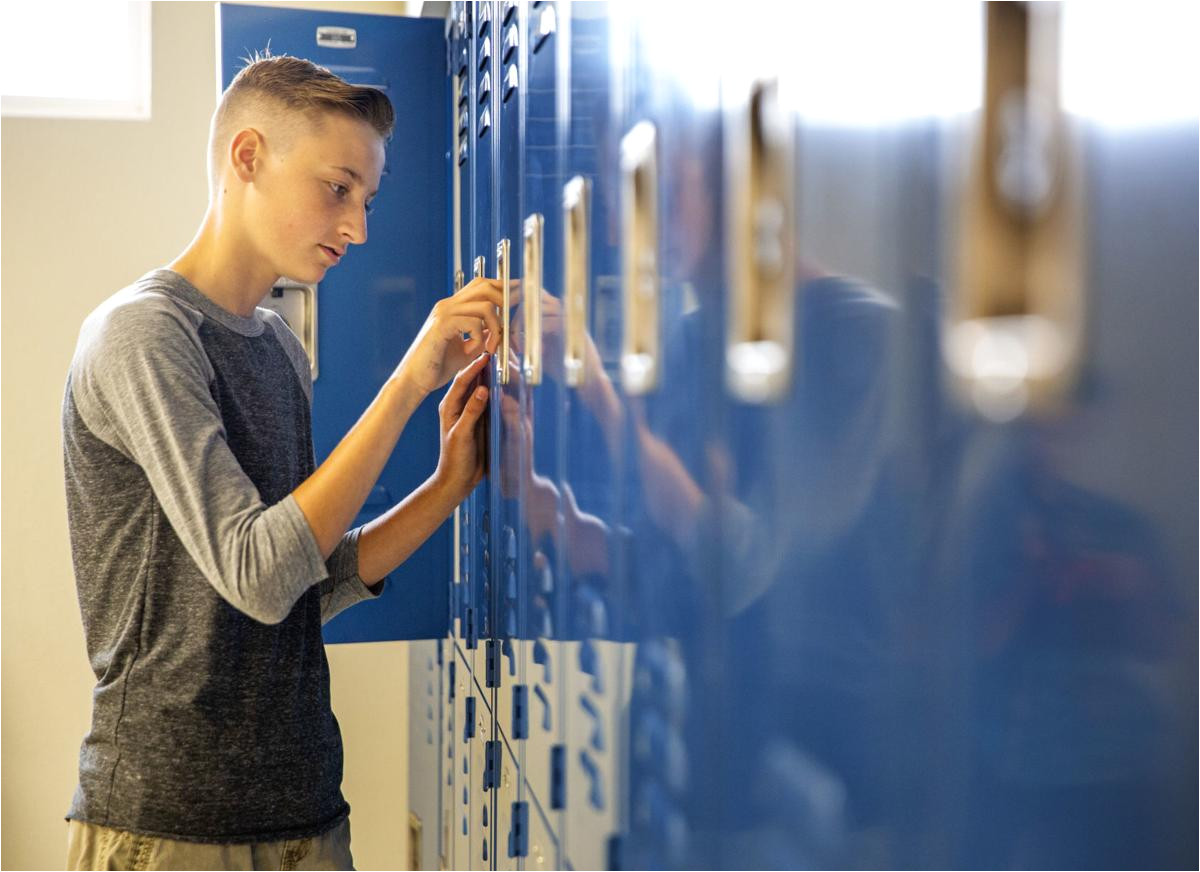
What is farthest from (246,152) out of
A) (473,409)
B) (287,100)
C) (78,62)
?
(78,62)

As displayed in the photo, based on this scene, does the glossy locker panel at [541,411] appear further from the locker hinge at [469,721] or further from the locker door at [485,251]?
the locker hinge at [469,721]

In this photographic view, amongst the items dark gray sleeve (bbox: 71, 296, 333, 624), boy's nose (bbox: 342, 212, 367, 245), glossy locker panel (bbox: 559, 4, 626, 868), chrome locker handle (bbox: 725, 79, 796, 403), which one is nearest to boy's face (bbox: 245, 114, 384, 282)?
boy's nose (bbox: 342, 212, 367, 245)

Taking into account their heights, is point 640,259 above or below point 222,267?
below

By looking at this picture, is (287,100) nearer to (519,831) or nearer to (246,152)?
(246,152)

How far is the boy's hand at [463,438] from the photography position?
162 centimetres

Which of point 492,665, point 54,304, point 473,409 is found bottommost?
point 492,665

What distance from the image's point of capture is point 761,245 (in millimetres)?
500

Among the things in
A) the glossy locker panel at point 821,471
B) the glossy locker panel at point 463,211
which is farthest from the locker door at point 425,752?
the glossy locker panel at point 821,471

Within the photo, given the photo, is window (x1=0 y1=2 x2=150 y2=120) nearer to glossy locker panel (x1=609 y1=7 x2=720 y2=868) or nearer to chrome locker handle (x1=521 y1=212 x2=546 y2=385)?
chrome locker handle (x1=521 y1=212 x2=546 y2=385)

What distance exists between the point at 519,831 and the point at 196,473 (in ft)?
1.77

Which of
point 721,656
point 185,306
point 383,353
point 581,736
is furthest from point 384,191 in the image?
point 721,656

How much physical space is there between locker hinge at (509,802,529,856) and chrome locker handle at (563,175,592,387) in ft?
1.82

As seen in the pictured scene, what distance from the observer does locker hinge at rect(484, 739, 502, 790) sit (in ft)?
5.02

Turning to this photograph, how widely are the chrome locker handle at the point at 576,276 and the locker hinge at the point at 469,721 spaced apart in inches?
40.9
